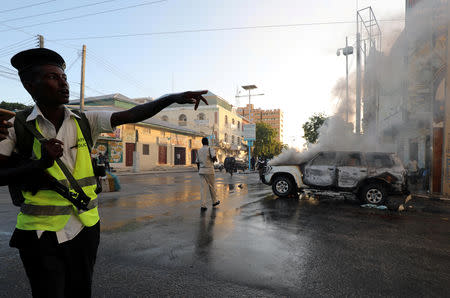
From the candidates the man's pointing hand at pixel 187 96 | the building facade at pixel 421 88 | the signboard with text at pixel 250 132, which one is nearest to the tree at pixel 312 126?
the signboard with text at pixel 250 132

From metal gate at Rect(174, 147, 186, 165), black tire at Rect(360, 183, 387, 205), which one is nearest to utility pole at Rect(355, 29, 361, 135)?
black tire at Rect(360, 183, 387, 205)

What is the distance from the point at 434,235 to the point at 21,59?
22.2 ft

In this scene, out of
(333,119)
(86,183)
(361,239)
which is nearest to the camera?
(86,183)

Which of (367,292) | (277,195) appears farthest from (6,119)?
(277,195)

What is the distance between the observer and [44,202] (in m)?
1.56

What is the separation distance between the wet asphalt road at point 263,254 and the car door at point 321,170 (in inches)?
77.7

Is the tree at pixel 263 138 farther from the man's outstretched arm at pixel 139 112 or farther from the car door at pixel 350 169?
the man's outstretched arm at pixel 139 112

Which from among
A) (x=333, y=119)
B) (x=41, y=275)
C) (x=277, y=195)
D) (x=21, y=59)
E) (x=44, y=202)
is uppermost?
(x=333, y=119)

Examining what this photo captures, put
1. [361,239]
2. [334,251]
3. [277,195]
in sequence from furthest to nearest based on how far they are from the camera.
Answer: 1. [277,195]
2. [361,239]
3. [334,251]

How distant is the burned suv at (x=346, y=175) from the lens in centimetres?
816

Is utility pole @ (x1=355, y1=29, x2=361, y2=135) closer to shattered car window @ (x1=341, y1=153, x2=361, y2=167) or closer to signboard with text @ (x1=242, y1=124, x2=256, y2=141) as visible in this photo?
shattered car window @ (x1=341, y1=153, x2=361, y2=167)

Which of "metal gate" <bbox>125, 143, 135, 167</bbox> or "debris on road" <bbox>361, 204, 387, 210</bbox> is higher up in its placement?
"metal gate" <bbox>125, 143, 135, 167</bbox>

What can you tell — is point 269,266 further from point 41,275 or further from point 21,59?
point 21,59

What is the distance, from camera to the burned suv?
26.8 ft
